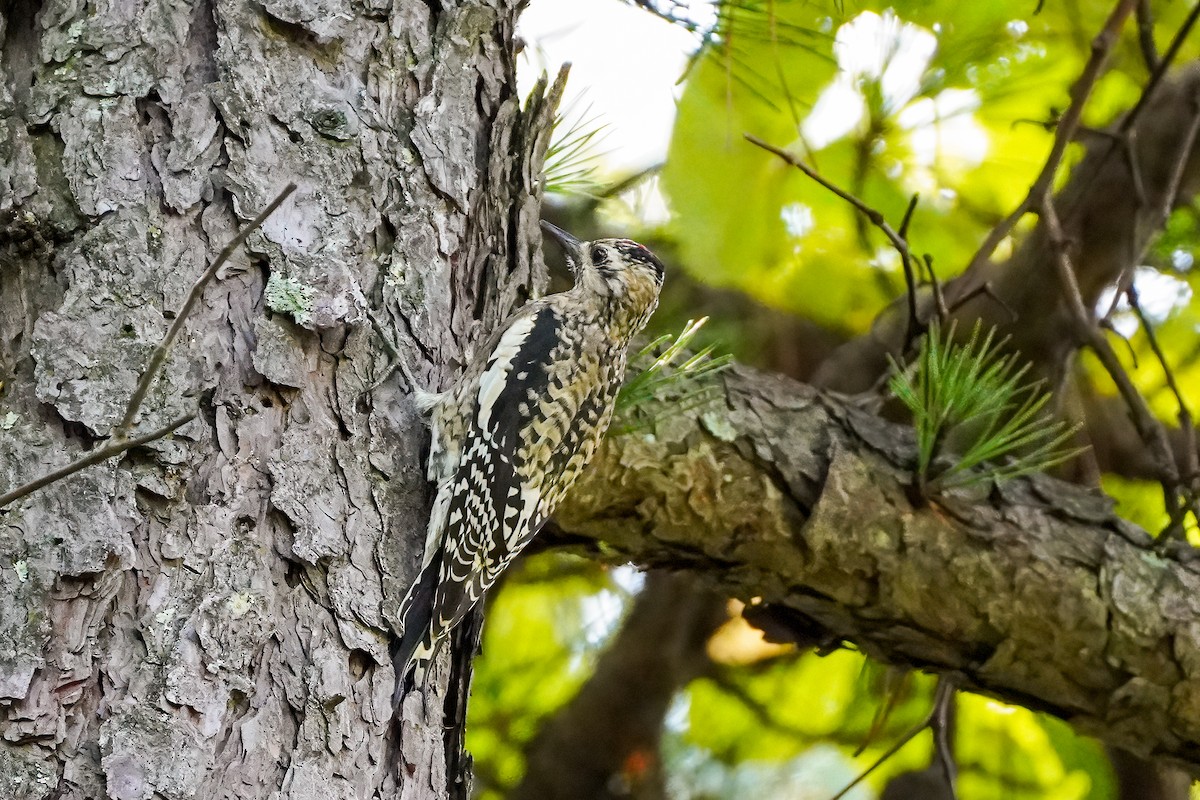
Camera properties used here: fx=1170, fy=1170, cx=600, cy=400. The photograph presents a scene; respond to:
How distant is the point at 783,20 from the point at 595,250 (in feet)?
2.15

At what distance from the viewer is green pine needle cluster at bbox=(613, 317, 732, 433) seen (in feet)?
7.18

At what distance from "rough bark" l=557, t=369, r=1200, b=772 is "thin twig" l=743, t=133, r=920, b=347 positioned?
0.84 ft

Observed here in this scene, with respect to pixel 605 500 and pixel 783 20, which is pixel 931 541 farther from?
pixel 783 20

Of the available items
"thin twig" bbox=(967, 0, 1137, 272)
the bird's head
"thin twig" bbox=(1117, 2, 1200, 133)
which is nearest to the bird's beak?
the bird's head

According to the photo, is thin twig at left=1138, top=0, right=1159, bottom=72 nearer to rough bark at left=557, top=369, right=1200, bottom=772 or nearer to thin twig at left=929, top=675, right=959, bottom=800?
rough bark at left=557, top=369, right=1200, bottom=772

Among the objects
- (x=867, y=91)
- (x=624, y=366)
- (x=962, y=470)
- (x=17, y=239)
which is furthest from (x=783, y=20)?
(x=17, y=239)

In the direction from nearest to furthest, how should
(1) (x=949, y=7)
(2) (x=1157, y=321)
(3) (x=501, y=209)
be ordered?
1. (3) (x=501, y=209)
2. (1) (x=949, y=7)
3. (2) (x=1157, y=321)

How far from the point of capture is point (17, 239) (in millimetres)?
1539

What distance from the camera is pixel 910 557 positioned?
2.36m

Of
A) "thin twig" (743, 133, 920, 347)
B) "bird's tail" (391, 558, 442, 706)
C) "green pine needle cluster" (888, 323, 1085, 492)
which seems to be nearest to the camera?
"bird's tail" (391, 558, 442, 706)

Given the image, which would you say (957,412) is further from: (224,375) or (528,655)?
(528,655)

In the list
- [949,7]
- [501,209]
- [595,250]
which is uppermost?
[949,7]

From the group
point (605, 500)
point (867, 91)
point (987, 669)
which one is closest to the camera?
point (605, 500)

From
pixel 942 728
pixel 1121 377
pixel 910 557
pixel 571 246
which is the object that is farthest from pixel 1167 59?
pixel 942 728
